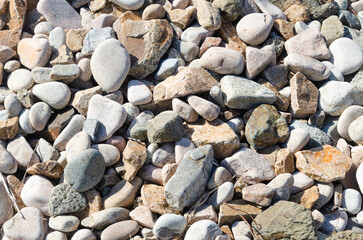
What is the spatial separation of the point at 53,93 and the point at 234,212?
152cm

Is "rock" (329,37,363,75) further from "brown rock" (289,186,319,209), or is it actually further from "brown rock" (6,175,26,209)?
"brown rock" (6,175,26,209)

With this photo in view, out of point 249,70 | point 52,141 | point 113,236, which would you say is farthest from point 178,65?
point 113,236

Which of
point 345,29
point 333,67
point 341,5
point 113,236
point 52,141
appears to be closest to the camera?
point 113,236

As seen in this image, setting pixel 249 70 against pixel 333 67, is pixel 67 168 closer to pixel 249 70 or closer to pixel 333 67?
pixel 249 70

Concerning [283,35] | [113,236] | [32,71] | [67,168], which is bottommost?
[113,236]

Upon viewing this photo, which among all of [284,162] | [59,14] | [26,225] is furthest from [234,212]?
[59,14]

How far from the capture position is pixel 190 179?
2.49 m

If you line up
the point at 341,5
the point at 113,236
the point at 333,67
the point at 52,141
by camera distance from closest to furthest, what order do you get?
the point at 113,236
the point at 52,141
the point at 333,67
the point at 341,5

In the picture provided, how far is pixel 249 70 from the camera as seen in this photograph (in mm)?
3025

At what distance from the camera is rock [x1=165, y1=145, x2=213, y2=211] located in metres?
2.47

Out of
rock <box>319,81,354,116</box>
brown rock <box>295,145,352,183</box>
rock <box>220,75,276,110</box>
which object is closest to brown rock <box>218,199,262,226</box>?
brown rock <box>295,145,352,183</box>

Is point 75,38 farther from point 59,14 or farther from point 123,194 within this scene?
point 123,194

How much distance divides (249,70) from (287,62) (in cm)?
30

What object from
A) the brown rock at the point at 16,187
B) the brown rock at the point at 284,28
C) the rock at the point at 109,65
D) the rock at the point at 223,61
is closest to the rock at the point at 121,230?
the brown rock at the point at 16,187
